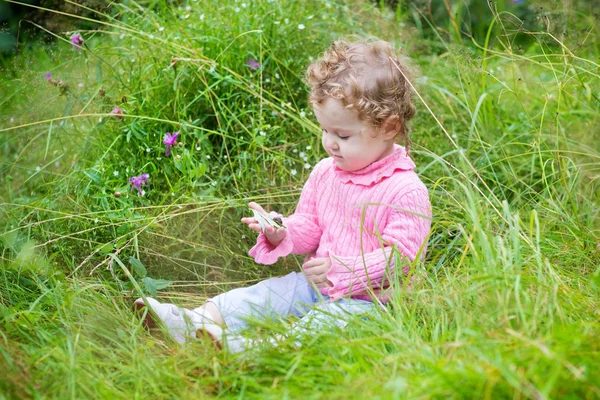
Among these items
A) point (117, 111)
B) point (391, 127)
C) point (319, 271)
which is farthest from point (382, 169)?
point (117, 111)

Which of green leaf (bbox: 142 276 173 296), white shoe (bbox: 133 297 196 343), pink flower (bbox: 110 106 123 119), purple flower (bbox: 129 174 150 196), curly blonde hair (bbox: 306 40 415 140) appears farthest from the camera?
pink flower (bbox: 110 106 123 119)

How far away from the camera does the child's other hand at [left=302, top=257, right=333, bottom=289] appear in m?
2.32

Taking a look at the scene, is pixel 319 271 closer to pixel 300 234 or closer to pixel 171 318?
pixel 300 234

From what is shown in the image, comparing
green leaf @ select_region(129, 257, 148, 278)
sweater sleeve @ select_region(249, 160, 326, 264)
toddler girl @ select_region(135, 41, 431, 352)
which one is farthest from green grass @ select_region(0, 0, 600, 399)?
sweater sleeve @ select_region(249, 160, 326, 264)

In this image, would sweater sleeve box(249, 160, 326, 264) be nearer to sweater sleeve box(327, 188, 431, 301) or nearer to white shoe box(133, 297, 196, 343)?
sweater sleeve box(327, 188, 431, 301)

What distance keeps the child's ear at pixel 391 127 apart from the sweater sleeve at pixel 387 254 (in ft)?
0.65

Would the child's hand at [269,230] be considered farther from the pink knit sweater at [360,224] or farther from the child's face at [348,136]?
the child's face at [348,136]

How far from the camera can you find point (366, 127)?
226 centimetres

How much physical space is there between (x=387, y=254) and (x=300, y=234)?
35cm

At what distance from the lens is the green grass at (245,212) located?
170 centimetres

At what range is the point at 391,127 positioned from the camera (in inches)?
91.2

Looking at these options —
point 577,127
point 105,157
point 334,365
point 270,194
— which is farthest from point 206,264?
point 577,127

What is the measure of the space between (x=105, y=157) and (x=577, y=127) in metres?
1.98

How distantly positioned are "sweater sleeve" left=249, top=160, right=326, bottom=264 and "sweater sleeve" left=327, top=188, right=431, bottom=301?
20 centimetres
